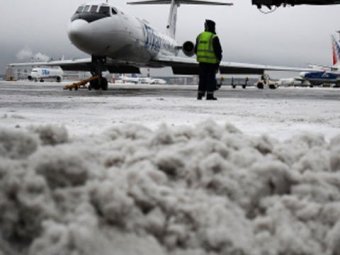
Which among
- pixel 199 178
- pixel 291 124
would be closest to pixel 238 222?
pixel 199 178

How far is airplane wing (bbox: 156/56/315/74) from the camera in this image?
19.8 metres

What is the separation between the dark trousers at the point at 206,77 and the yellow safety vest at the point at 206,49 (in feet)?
0.50

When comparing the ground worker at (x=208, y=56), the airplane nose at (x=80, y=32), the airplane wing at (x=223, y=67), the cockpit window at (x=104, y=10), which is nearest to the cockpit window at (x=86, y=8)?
the cockpit window at (x=104, y=10)

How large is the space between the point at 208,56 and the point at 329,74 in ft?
171

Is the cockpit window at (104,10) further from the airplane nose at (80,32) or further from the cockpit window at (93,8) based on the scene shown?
the airplane nose at (80,32)

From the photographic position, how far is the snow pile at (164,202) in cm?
115

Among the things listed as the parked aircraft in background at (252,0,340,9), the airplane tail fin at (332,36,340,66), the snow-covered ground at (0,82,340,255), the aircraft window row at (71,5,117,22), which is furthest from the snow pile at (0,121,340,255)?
the airplane tail fin at (332,36,340,66)

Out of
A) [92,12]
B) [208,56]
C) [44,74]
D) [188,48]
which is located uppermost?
[92,12]

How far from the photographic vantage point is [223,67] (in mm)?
21922

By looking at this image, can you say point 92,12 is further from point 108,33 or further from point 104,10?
point 108,33

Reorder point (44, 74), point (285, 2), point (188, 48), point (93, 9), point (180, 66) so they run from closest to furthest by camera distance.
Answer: point (285, 2)
point (93, 9)
point (188, 48)
point (180, 66)
point (44, 74)

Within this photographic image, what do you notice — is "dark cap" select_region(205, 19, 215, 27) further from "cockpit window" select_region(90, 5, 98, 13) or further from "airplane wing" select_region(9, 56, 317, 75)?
"airplane wing" select_region(9, 56, 317, 75)

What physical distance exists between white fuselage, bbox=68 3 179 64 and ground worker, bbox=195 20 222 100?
556 centimetres

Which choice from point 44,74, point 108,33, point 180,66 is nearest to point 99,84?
point 108,33
